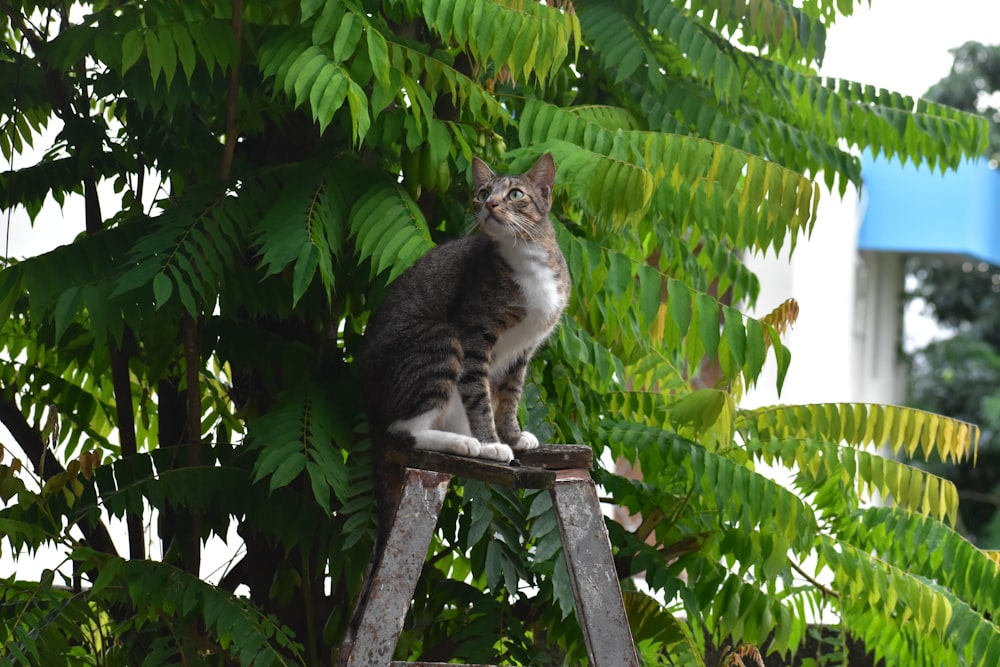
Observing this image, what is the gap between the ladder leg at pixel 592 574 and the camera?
2926 millimetres

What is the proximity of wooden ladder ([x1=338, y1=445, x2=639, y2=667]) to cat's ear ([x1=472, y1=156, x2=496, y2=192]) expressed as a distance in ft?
3.09

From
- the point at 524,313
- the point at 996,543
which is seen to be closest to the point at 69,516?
the point at 524,313

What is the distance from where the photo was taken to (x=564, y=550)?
9.87 feet

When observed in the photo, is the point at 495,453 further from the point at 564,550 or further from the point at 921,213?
the point at 921,213

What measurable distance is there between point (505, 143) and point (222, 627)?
1.99m

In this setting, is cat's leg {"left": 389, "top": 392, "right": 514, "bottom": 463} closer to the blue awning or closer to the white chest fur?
the white chest fur

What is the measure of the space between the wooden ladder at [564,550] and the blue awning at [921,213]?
12.4m

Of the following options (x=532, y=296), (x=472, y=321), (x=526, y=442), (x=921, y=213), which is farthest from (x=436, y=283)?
(x=921, y=213)

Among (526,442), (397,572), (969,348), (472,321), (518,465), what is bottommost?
(397,572)

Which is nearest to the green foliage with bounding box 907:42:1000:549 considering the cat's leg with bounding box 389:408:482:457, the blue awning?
the blue awning

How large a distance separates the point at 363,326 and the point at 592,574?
166 centimetres

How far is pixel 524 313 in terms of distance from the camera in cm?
347

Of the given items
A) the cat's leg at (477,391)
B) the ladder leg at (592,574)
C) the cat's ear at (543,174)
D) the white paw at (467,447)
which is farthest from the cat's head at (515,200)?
the ladder leg at (592,574)

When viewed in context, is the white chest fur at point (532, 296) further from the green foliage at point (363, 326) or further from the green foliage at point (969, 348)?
the green foliage at point (969, 348)
